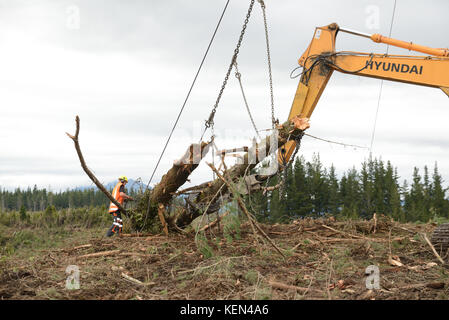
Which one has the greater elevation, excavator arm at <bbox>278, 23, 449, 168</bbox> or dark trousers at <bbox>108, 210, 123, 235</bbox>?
excavator arm at <bbox>278, 23, 449, 168</bbox>

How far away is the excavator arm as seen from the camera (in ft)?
26.9

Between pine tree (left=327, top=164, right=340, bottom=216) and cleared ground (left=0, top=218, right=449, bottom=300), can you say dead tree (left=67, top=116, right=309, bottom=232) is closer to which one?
cleared ground (left=0, top=218, right=449, bottom=300)

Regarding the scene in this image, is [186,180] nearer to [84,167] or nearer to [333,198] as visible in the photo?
[84,167]

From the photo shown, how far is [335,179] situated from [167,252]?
6703 centimetres

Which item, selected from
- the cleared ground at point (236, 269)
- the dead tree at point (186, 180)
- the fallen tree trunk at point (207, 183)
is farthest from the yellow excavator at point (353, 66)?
the cleared ground at point (236, 269)

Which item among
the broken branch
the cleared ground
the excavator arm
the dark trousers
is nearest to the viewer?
the cleared ground

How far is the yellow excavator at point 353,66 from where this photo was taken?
820 centimetres

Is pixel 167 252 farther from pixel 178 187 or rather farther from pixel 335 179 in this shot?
pixel 335 179

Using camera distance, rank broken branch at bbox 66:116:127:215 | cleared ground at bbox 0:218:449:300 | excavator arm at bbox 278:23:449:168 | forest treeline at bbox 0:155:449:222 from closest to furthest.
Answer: cleared ground at bbox 0:218:449:300 → broken branch at bbox 66:116:127:215 → excavator arm at bbox 278:23:449:168 → forest treeline at bbox 0:155:449:222

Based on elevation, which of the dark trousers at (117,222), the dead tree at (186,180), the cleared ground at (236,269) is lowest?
the cleared ground at (236,269)

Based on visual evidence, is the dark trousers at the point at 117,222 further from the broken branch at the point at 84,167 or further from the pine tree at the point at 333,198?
the pine tree at the point at 333,198

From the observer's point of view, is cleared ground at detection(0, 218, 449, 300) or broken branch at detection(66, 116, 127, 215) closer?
cleared ground at detection(0, 218, 449, 300)

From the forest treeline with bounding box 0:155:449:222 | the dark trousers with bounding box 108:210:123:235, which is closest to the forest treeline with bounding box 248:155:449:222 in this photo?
the forest treeline with bounding box 0:155:449:222

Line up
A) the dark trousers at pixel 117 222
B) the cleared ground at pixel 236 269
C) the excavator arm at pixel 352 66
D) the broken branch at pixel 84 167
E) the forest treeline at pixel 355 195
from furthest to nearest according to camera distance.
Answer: the forest treeline at pixel 355 195
the dark trousers at pixel 117 222
the excavator arm at pixel 352 66
the broken branch at pixel 84 167
the cleared ground at pixel 236 269
